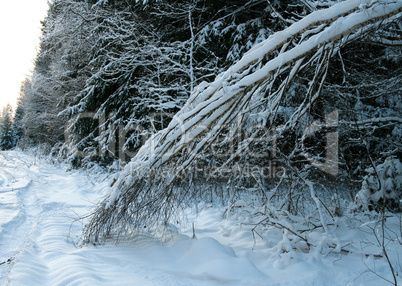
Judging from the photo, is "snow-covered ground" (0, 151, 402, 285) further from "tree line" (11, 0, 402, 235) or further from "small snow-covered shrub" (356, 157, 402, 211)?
"tree line" (11, 0, 402, 235)

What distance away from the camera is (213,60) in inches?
258

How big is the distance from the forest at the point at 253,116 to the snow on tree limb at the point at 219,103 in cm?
Result: 1

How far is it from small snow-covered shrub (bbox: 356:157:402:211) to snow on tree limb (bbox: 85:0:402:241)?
2.04m

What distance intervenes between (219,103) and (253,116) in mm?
2005

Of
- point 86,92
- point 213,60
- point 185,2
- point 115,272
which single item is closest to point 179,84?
point 213,60

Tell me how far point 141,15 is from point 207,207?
582cm

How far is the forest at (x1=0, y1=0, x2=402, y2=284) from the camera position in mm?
2260

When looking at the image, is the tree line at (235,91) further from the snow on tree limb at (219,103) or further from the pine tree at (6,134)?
the pine tree at (6,134)

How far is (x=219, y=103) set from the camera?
209 cm

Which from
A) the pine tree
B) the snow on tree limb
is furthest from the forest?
the pine tree

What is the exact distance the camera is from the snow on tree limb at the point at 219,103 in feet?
6.47

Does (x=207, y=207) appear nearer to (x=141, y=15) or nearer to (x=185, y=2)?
(x=185, y=2)

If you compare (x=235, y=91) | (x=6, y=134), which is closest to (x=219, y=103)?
(x=235, y=91)

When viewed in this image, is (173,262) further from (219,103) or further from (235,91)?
(235,91)
